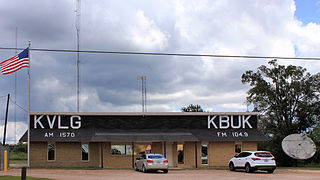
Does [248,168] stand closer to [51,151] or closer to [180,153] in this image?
[180,153]

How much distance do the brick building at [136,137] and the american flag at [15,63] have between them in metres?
5.50

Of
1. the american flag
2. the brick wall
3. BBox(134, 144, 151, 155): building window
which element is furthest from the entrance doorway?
the american flag

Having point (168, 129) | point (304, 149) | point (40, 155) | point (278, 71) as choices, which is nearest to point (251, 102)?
point (278, 71)

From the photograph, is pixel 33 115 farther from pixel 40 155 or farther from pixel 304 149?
pixel 304 149

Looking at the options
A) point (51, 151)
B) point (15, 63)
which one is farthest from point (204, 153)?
point (15, 63)

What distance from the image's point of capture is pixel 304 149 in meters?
37.4

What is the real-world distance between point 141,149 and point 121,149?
1788mm

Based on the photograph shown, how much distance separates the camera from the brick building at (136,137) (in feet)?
116

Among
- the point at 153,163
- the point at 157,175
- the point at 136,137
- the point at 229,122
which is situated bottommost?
the point at 157,175

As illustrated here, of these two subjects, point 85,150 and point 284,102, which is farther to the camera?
point 284,102

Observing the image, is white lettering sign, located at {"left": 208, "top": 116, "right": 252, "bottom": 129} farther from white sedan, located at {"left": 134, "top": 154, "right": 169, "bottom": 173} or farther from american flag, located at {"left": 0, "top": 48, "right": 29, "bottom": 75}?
american flag, located at {"left": 0, "top": 48, "right": 29, "bottom": 75}

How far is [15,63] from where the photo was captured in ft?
103

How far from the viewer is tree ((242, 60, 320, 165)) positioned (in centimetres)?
5041

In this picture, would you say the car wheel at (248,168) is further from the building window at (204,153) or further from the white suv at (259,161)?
the building window at (204,153)
